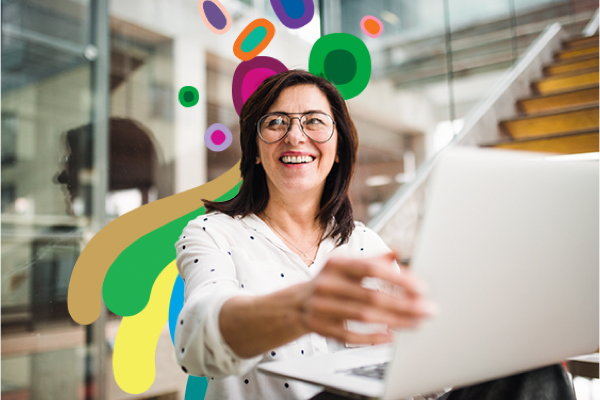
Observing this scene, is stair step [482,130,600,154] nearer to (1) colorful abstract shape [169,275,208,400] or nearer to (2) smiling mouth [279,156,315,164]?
(2) smiling mouth [279,156,315,164]

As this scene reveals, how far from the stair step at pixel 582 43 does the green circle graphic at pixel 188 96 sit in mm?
3085

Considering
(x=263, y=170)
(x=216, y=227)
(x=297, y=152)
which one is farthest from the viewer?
(x=263, y=170)

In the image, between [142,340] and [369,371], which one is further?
[142,340]

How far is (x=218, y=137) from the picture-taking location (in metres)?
1.83

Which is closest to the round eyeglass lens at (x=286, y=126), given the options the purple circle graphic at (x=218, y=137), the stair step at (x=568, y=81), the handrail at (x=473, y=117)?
the purple circle graphic at (x=218, y=137)

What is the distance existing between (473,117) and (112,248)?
2.18 metres

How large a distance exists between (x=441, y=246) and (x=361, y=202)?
2477 millimetres

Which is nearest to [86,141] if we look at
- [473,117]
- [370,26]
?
[370,26]

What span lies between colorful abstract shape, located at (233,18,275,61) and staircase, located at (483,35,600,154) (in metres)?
1.56

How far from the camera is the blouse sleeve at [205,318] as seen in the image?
2.12ft

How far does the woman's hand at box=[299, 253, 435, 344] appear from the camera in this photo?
43cm

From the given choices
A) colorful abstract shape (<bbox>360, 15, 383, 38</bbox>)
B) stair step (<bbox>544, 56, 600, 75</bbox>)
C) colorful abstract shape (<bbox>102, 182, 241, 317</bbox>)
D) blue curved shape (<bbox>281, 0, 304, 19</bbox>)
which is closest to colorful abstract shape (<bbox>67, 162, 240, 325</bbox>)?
colorful abstract shape (<bbox>102, 182, 241, 317</bbox>)

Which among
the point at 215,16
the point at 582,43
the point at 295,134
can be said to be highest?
the point at 582,43

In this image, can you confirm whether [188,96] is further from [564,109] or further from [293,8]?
[564,109]
